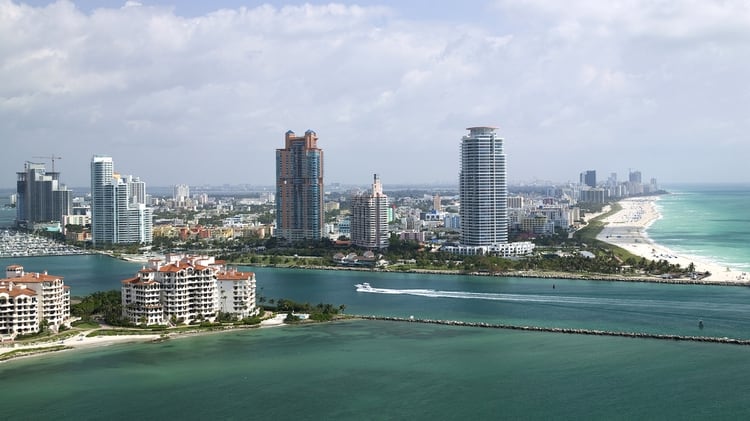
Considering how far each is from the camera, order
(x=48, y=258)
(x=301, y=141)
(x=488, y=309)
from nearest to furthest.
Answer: (x=488, y=309) → (x=48, y=258) → (x=301, y=141)

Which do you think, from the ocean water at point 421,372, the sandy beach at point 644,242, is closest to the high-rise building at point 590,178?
the sandy beach at point 644,242

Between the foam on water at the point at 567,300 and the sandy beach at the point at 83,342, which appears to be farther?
the foam on water at the point at 567,300

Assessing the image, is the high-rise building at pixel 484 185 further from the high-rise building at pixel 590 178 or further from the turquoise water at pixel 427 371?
the high-rise building at pixel 590 178

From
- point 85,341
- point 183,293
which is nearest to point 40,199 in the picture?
point 183,293

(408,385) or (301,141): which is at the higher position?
(301,141)

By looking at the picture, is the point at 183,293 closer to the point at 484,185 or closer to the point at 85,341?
the point at 85,341

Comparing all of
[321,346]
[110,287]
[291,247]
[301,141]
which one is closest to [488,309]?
[321,346]

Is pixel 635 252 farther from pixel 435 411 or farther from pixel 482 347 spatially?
pixel 435 411

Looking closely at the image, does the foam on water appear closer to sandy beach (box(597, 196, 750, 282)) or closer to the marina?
sandy beach (box(597, 196, 750, 282))
